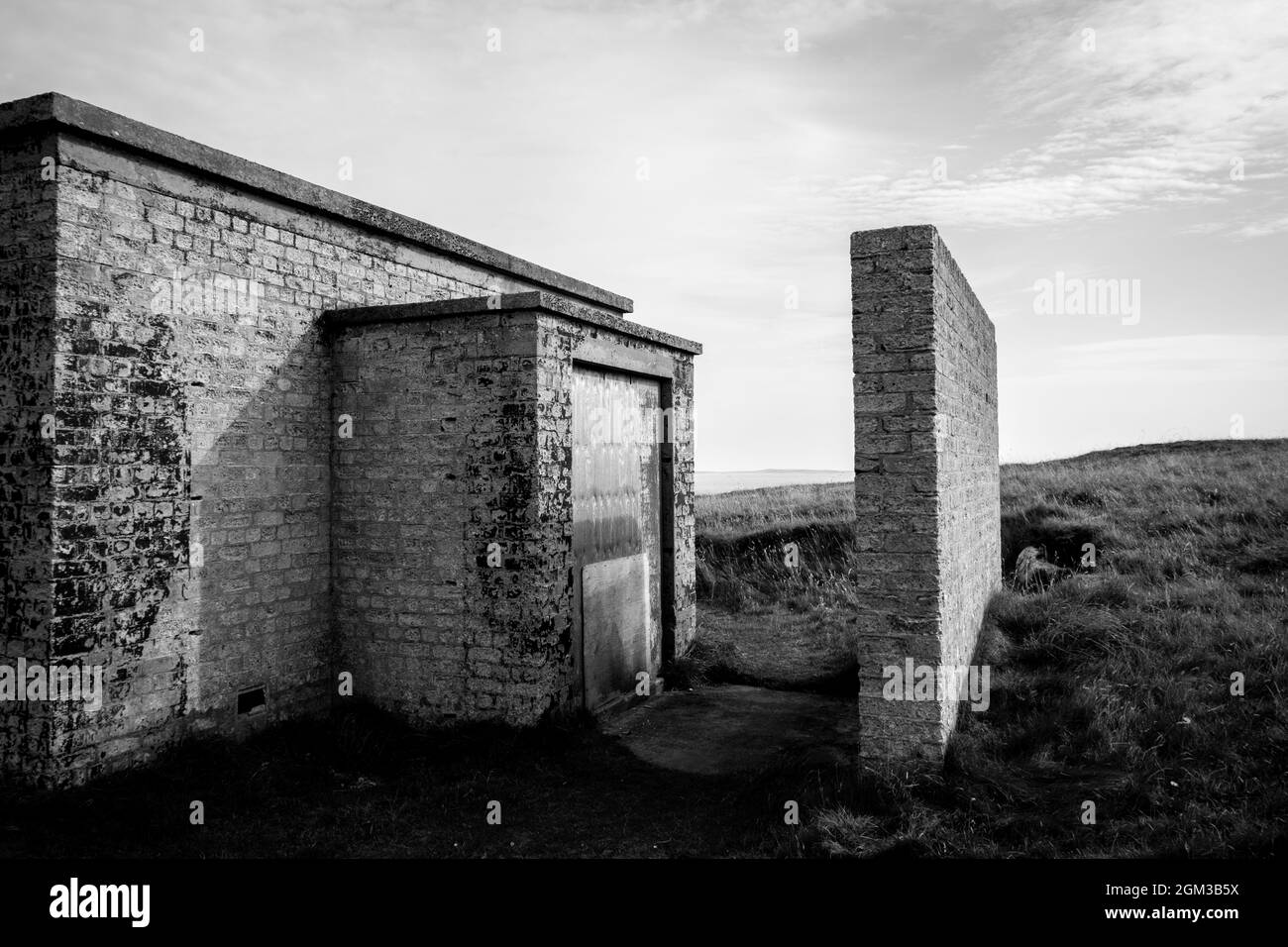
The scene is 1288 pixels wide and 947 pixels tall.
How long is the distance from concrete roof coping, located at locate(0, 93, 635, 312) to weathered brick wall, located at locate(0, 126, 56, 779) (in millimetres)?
200

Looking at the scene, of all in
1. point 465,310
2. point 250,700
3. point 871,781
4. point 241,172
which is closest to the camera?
point 871,781

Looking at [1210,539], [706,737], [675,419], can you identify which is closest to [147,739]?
[706,737]

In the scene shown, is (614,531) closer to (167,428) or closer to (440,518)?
(440,518)

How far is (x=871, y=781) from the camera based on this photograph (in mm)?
5242

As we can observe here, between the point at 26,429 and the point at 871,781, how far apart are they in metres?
5.88

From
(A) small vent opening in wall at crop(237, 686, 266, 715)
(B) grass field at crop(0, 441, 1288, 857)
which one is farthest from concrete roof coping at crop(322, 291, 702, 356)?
(B) grass field at crop(0, 441, 1288, 857)

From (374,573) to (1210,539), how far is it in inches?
425

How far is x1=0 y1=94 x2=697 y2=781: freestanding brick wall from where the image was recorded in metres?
5.49

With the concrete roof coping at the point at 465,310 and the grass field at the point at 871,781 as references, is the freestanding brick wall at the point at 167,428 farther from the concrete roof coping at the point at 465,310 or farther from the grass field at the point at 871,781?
the grass field at the point at 871,781

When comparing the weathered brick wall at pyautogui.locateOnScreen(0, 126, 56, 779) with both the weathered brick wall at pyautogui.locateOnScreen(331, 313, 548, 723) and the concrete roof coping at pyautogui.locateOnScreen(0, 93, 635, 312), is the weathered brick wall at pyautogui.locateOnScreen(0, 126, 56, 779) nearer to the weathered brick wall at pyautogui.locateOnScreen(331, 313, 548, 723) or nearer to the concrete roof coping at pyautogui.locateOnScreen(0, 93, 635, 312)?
the concrete roof coping at pyautogui.locateOnScreen(0, 93, 635, 312)

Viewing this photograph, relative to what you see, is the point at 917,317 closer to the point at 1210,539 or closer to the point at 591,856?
the point at 591,856

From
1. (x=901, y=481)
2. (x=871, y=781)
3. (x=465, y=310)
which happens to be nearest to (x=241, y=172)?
(x=465, y=310)

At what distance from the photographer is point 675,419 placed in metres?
9.51
